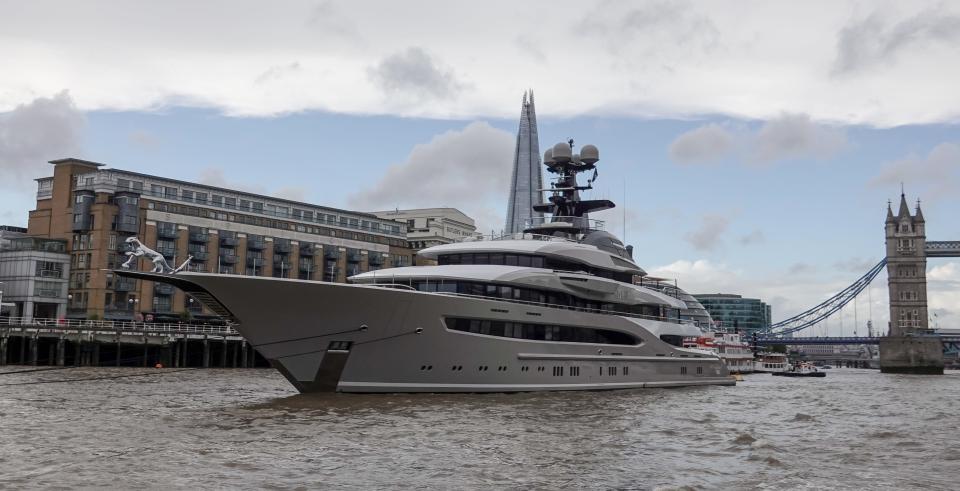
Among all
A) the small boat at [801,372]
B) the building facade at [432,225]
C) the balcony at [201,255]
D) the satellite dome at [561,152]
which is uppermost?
the building facade at [432,225]

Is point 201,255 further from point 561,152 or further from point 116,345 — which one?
point 561,152

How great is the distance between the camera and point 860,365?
175500 mm

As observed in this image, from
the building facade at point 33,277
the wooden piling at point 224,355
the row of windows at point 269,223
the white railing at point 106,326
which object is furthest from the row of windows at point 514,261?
the building facade at point 33,277

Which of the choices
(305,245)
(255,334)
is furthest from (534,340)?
(305,245)

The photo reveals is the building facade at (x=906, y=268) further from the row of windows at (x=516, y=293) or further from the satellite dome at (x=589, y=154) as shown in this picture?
the row of windows at (x=516, y=293)

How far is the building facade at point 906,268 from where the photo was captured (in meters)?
127

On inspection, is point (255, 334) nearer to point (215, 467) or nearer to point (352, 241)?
point (215, 467)

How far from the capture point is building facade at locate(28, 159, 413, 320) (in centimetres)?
7212

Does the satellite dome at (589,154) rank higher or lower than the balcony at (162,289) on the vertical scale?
higher

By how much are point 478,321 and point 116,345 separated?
A: 40.8 metres

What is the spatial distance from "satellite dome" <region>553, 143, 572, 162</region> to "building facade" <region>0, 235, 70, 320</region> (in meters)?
48.8

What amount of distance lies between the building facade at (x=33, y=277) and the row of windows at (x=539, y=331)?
Answer: 175 feet

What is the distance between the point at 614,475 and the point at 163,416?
13.6 metres

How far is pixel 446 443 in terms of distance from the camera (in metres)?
20.2
